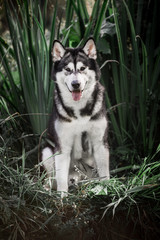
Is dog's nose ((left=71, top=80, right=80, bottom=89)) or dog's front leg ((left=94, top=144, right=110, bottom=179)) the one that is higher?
dog's nose ((left=71, top=80, right=80, bottom=89))

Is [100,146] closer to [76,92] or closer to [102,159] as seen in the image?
[102,159]

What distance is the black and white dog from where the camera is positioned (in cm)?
266

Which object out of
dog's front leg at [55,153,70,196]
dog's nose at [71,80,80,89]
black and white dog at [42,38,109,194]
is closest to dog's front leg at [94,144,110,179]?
black and white dog at [42,38,109,194]

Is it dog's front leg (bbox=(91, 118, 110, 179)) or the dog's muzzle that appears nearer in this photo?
the dog's muzzle

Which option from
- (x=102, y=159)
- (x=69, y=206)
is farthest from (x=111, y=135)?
(x=69, y=206)

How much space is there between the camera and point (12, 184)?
2471 mm

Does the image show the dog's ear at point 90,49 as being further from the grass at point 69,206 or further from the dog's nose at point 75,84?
the grass at point 69,206

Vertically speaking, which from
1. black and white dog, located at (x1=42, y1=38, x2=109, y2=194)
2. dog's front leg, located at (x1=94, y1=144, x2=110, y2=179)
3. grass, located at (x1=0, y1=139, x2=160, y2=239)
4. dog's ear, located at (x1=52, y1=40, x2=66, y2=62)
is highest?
dog's ear, located at (x1=52, y1=40, x2=66, y2=62)

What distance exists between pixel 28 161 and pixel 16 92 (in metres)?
0.81

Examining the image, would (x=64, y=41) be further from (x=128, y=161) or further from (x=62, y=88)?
(x=128, y=161)

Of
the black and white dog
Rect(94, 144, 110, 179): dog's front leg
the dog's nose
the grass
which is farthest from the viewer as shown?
Rect(94, 144, 110, 179): dog's front leg

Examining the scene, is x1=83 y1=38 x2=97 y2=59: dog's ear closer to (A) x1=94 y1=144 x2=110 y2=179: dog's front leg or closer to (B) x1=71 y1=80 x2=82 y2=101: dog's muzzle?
(B) x1=71 y1=80 x2=82 y2=101: dog's muzzle

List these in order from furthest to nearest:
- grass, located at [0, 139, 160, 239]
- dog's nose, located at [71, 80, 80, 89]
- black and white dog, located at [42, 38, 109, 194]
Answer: black and white dog, located at [42, 38, 109, 194]
dog's nose, located at [71, 80, 80, 89]
grass, located at [0, 139, 160, 239]

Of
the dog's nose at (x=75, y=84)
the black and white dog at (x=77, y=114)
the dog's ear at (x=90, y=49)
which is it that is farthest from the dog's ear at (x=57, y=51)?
the dog's nose at (x=75, y=84)
